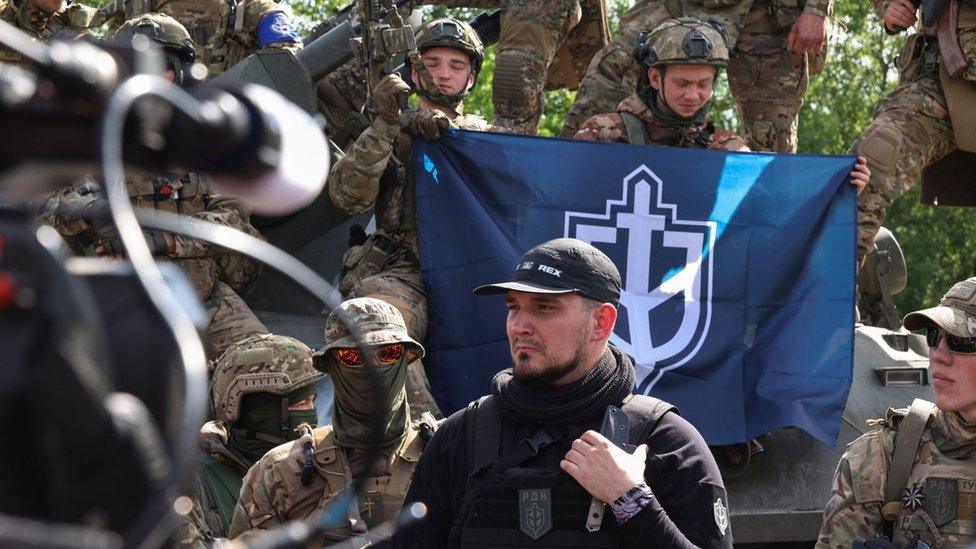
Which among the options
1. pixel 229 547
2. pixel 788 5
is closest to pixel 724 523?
pixel 229 547

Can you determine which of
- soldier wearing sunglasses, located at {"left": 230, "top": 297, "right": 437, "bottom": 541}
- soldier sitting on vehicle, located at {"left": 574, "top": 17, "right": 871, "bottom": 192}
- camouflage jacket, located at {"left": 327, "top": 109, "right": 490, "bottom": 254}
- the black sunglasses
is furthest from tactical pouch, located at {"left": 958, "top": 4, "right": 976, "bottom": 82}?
soldier wearing sunglasses, located at {"left": 230, "top": 297, "right": 437, "bottom": 541}

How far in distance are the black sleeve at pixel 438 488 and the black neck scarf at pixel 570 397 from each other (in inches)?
7.2

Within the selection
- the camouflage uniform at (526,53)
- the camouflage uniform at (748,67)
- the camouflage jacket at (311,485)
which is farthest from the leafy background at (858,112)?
the camouflage jacket at (311,485)

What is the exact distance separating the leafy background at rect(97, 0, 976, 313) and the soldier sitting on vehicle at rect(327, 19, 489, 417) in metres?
12.6

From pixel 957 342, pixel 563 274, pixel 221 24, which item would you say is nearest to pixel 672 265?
pixel 957 342

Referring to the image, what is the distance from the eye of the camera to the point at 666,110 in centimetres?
796

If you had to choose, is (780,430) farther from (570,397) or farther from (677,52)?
(570,397)

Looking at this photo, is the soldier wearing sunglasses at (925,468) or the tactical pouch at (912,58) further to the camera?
the tactical pouch at (912,58)

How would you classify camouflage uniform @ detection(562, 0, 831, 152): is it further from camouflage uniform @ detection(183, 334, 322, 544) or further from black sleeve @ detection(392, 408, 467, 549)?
black sleeve @ detection(392, 408, 467, 549)

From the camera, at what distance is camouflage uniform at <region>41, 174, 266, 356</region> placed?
24.6 feet

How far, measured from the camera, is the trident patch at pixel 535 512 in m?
4.65

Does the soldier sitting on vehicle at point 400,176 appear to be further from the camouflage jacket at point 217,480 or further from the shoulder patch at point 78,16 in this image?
the shoulder patch at point 78,16

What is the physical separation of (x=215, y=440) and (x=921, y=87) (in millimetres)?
4153

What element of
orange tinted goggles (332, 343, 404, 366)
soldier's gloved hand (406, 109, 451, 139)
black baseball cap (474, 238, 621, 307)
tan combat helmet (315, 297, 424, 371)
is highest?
soldier's gloved hand (406, 109, 451, 139)
